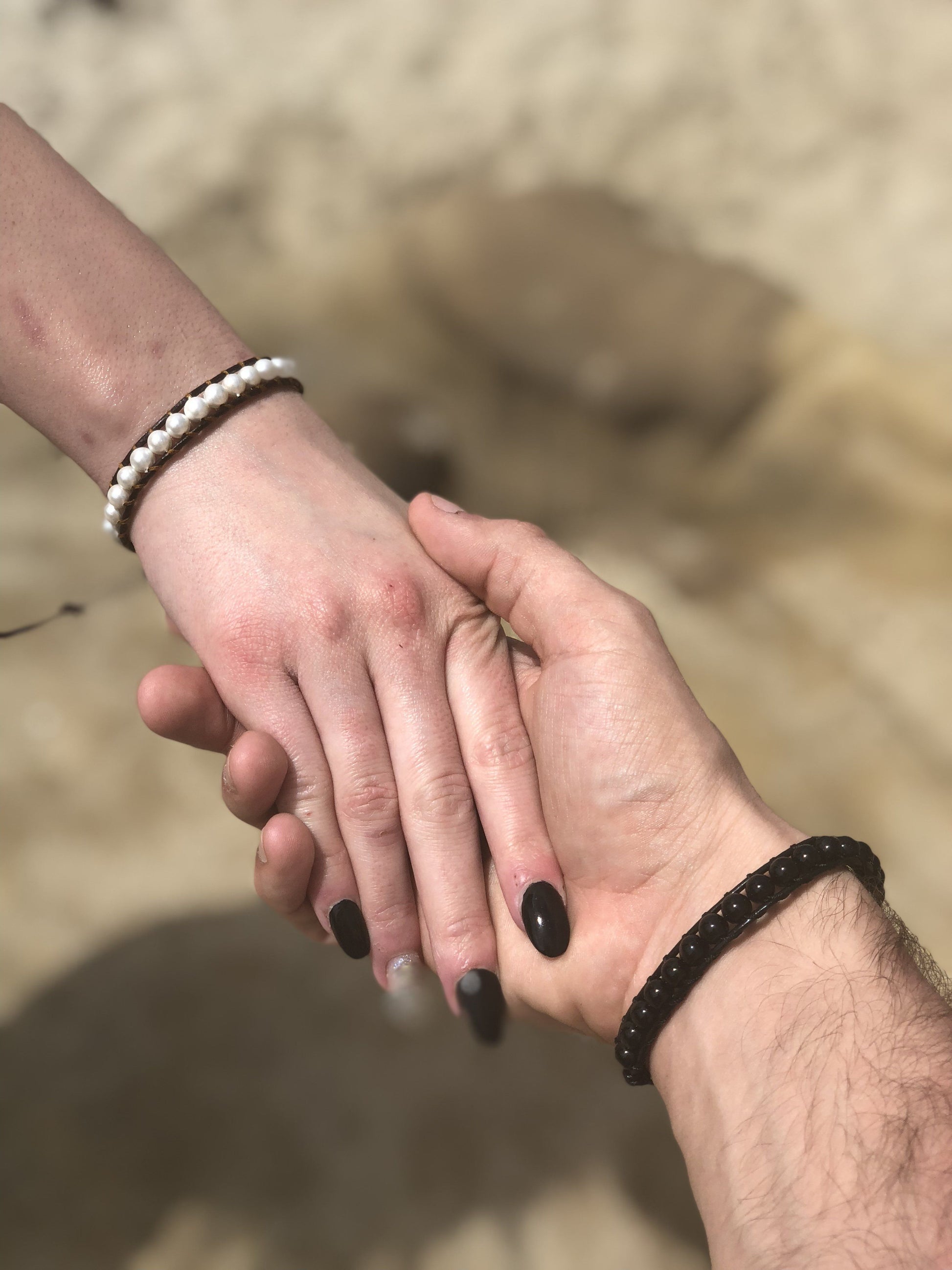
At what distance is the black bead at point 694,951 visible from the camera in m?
0.96

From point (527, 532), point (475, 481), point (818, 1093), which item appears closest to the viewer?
point (818, 1093)

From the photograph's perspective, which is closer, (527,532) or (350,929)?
(350,929)

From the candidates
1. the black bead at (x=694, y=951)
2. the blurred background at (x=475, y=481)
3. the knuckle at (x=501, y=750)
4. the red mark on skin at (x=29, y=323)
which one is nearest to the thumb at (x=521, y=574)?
the knuckle at (x=501, y=750)

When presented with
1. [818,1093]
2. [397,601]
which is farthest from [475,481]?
[818,1093]

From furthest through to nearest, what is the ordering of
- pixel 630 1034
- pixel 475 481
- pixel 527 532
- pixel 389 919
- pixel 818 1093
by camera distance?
1. pixel 475 481
2. pixel 527 532
3. pixel 389 919
4. pixel 630 1034
5. pixel 818 1093

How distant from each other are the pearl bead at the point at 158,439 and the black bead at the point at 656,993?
2.65 feet

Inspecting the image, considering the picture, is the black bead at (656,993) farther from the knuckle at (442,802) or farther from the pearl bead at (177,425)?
the pearl bead at (177,425)

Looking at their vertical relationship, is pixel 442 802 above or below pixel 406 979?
above

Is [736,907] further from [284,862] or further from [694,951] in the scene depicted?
[284,862]

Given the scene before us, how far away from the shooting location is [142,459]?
118 cm

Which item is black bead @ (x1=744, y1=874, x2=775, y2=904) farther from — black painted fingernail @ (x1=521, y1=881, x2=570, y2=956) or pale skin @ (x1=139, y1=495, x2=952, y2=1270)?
black painted fingernail @ (x1=521, y1=881, x2=570, y2=956)

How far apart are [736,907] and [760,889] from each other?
3cm

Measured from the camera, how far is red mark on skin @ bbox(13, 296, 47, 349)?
1179 millimetres

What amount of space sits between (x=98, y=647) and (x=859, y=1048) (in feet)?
4.83
